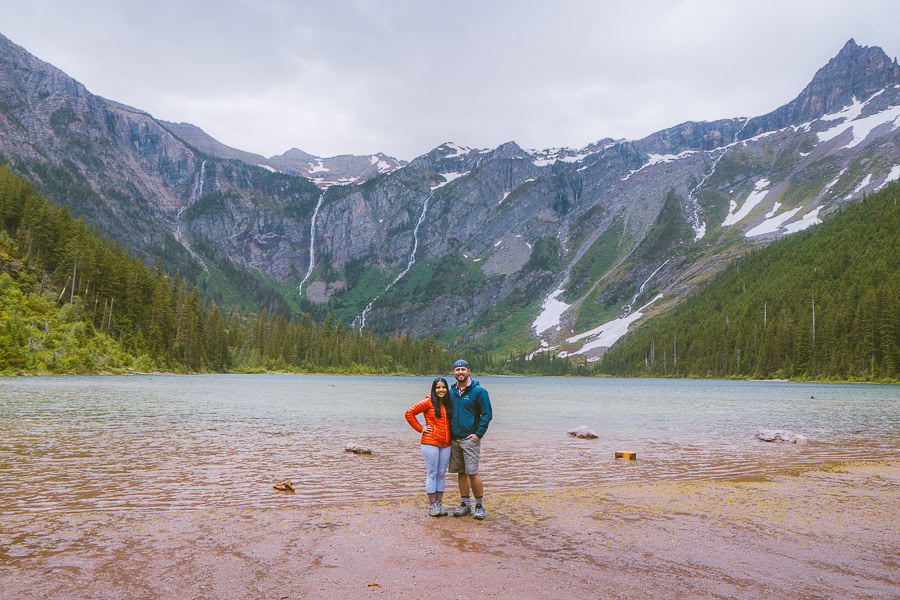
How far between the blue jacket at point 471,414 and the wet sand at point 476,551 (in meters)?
2.06

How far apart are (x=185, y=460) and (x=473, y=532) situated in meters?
14.3

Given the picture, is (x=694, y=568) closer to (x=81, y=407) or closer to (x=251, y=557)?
(x=251, y=557)

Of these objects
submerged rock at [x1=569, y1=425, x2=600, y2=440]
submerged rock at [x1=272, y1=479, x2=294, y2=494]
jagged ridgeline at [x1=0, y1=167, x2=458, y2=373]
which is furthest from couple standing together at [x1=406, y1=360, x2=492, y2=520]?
jagged ridgeline at [x1=0, y1=167, x2=458, y2=373]

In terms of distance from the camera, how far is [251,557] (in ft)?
32.4

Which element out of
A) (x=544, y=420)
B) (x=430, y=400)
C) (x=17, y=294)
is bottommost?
(x=544, y=420)

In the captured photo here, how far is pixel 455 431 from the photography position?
44.6 ft

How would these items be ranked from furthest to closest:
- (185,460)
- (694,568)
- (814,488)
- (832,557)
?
(185,460), (814,488), (832,557), (694,568)

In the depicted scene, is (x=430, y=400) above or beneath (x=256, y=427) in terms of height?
above

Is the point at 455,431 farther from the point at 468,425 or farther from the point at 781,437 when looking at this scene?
the point at 781,437

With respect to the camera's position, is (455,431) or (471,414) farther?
(455,431)

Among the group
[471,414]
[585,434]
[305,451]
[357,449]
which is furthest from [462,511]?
[585,434]

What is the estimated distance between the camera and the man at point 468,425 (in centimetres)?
1344

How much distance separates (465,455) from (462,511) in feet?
4.34

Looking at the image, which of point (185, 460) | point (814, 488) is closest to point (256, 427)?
point (185, 460)
